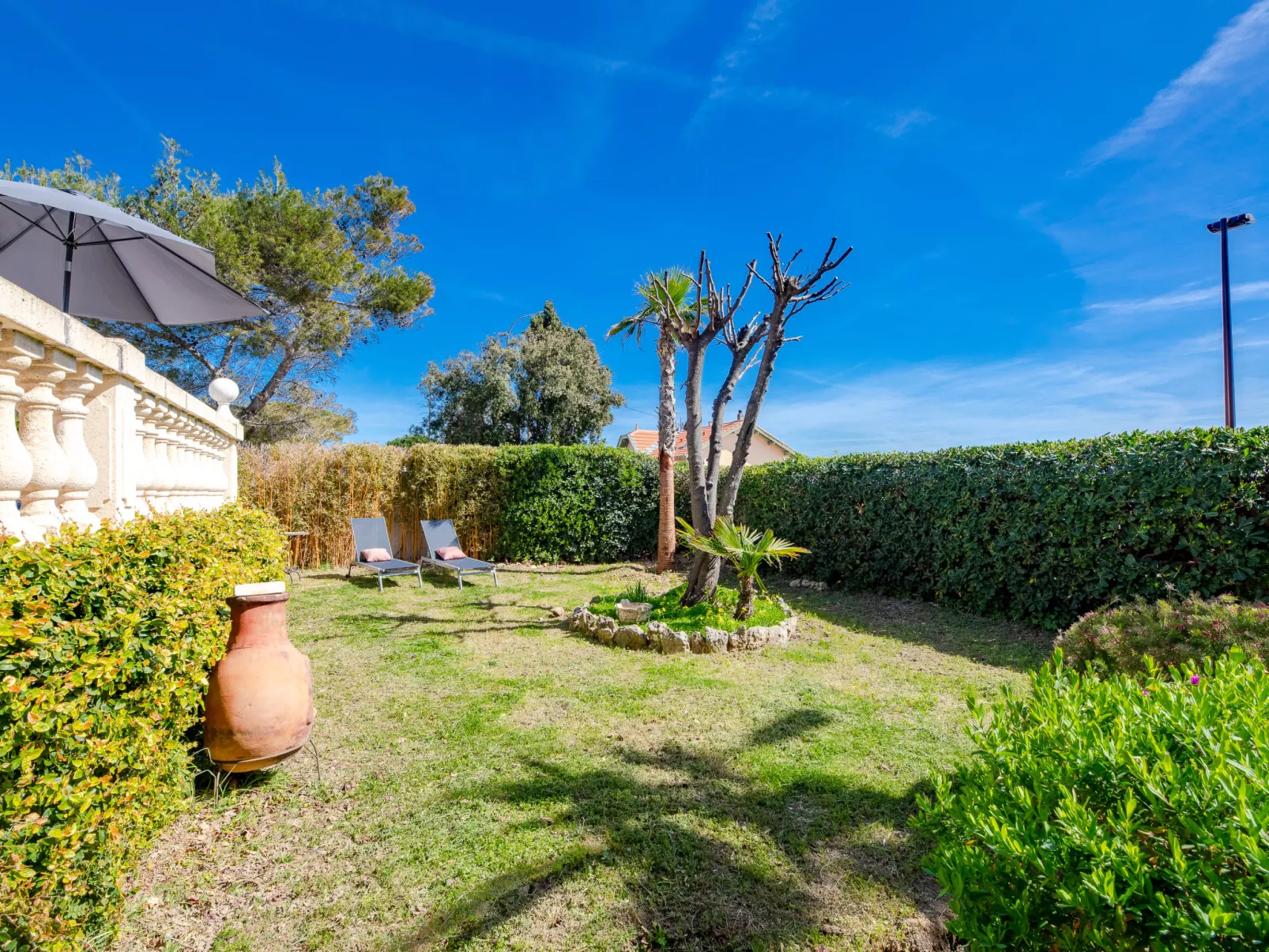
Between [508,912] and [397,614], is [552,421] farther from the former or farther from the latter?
[508,912]

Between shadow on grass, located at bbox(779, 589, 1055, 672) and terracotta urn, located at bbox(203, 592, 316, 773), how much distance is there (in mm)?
5686

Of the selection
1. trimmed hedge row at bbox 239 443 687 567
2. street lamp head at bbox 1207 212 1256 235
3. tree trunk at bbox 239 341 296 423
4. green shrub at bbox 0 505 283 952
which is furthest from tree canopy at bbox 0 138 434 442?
street lamp head at bbox 1207 212 1256 235

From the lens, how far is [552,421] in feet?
72.6

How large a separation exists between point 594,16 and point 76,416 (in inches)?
320

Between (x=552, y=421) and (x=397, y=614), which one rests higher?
(x=552, y=421)

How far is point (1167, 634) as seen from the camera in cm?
381

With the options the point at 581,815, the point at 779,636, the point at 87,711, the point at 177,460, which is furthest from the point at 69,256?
A: the point at 779,636

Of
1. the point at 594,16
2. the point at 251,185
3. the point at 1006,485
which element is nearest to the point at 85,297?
the point at 594,16

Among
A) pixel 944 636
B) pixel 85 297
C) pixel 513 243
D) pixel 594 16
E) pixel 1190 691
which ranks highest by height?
pixel 513 243

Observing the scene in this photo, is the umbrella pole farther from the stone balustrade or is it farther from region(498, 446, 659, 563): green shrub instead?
region(498, 446, 659, 563): green shrub

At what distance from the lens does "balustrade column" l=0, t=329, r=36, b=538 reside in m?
1.76

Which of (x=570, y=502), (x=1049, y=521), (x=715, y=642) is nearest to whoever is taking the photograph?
(x=715, y=642)

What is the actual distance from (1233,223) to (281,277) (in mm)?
20042

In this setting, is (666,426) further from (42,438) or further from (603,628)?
(42,438)
